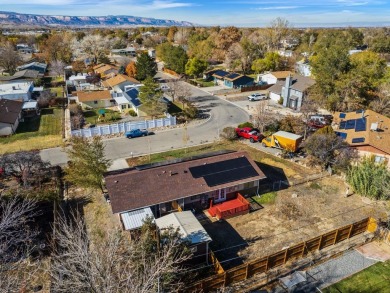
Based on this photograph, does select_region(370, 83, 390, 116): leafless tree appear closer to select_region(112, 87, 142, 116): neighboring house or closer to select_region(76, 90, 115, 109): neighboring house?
select_region(112, 87, 142, 116): neighboring house

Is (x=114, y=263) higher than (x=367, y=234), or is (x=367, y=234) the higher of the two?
(x=114, y=263)

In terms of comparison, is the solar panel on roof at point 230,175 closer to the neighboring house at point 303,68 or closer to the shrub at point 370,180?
the shrub at point 370,180

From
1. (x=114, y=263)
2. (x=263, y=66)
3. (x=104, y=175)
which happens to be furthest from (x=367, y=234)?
(x=263, y=66)

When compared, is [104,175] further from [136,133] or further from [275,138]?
[275,138]

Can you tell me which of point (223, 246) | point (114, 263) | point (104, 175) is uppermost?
point (114, 263)

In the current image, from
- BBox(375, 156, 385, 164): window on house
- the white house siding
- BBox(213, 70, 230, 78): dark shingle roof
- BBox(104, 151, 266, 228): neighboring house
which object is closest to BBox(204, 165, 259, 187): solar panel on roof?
BBox(104, 151, 266, 228): neighboring house

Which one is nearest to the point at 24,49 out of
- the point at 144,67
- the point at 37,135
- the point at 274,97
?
the point at 144,67

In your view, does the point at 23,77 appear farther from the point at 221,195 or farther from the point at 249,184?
the point at 249,184
